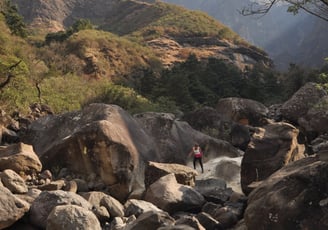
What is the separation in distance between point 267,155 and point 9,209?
7.78 m

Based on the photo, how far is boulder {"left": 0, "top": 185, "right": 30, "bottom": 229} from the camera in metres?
8.90

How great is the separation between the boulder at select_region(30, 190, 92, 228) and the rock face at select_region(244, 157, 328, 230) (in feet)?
12.6

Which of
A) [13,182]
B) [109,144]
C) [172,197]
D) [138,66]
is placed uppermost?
A: [172,197]

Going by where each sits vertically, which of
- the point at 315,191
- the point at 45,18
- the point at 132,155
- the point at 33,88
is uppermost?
the point at 315,191

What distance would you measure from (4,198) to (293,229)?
5544mm

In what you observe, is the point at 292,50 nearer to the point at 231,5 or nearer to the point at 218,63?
the point at 231,5

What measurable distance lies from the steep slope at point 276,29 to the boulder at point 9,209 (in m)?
88.6

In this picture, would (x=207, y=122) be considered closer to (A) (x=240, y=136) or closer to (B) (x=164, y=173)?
(A) (x=240, y=136)

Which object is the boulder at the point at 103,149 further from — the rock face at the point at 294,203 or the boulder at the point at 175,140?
the rock face at the point at 294,203

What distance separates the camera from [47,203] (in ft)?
31.4

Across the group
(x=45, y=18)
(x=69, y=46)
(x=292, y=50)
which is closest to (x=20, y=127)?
(x=69, y=46)

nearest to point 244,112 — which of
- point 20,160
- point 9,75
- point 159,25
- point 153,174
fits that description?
point 9,75

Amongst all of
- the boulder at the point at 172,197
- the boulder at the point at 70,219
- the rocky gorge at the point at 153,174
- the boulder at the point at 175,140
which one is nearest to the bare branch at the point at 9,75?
the rocky gorge at the point at 153,174

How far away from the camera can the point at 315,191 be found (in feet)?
24.9
